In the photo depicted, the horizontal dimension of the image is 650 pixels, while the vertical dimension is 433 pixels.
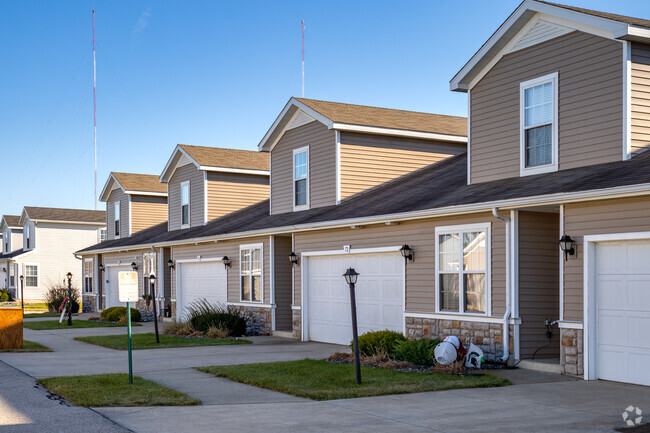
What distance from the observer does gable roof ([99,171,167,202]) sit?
3397 cm

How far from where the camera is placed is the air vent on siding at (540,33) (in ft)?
44.6

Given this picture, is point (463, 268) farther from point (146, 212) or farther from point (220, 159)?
point (146, 212)

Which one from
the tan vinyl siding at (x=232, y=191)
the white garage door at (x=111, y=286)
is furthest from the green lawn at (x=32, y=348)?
the white garage door at (x=111, y=286)

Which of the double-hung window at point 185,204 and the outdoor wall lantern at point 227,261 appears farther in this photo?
the double-hung window at point 185,204

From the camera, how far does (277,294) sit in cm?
2083

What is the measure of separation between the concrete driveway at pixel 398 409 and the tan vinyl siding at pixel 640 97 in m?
4.14

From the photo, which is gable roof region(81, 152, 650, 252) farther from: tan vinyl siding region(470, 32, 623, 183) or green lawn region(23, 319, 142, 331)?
green lawn region(23, 319, 142, 331)

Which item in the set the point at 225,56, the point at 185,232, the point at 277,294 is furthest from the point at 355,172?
the point at 225,56

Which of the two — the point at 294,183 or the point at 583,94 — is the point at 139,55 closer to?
the point at 294,183

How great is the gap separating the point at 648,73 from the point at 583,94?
109 centimetres

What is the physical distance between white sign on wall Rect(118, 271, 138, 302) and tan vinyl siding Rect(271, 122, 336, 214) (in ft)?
28.2

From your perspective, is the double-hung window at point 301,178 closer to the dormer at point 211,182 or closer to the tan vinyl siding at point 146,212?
the dormer at point 211,182

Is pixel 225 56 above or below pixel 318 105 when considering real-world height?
above

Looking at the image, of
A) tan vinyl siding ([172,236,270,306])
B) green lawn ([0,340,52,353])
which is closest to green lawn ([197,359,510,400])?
green lawn ([0,340,52,353])
